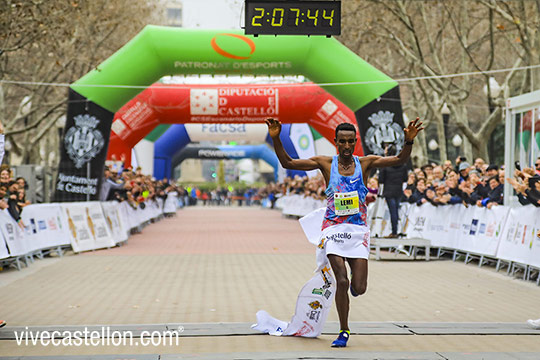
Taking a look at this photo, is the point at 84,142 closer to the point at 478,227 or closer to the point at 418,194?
the point at 418,194

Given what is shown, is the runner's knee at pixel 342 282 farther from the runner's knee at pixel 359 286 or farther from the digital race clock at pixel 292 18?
the digital race clock at pixel 292 18

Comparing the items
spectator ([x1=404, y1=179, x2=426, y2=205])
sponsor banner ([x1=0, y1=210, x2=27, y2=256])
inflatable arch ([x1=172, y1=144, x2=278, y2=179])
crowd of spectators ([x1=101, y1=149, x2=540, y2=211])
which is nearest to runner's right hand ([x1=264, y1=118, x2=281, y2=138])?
crowd of spectators ([x1=101, y1=149, x2=540, y2=211])

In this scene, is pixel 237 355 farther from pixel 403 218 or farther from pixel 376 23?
pixel 376 23

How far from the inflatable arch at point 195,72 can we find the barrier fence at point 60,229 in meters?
1.15

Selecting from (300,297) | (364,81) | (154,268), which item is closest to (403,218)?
(364,81)

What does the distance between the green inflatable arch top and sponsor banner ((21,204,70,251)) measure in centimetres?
469

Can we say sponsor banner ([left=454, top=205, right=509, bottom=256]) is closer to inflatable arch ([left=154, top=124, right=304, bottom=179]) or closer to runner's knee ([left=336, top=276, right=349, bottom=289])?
runner's knee ([left=336, top=276, right=349, bottom=289])

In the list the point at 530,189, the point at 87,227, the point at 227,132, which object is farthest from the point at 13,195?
the point at 227,132

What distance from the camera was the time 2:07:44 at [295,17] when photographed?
11.4 metres

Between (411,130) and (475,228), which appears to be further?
(475,228)

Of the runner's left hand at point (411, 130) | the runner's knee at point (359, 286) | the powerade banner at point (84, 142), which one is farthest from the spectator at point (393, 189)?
the runner's knee at point (359, 286)

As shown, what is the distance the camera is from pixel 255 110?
2806 cm

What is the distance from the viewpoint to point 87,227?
64.4 ft

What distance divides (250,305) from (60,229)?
8.92 meters
